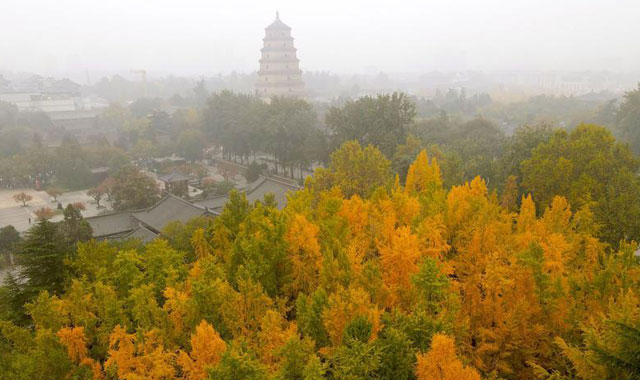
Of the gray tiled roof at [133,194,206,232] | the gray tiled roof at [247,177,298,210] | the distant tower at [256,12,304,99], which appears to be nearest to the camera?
the gray tiled roof at [133,194,206,232]

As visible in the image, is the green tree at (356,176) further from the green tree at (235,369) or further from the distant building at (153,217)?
the green tree at (235,369)

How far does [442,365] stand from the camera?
637cm

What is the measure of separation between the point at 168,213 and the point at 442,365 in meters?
17.4

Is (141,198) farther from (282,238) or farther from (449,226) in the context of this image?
(449,226)

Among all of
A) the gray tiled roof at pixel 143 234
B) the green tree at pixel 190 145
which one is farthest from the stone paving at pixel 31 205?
the green tree at pixel 190 145

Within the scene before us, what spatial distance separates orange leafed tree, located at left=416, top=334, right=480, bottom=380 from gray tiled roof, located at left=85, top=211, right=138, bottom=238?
17.3 metres

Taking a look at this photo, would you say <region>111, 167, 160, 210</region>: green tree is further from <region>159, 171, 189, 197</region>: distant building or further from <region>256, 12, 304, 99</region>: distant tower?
<region>256, 12, 304, 99</region>: distant tower

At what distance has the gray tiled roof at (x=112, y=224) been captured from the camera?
20531 mm

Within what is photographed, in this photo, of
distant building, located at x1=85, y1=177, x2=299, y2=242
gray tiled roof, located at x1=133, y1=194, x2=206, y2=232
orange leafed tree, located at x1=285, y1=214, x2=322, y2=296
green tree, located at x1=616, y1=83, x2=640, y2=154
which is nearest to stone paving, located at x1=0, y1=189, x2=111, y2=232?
distant building, located at x1=85, y1=177, x2=299, y2=242

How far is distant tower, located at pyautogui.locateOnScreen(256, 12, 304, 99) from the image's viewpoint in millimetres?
A: 55938

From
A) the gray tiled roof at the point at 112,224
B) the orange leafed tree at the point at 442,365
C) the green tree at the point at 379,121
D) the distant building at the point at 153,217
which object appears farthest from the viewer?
the green tree at the point at 379,121

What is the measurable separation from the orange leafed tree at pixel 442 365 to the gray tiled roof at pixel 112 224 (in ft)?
56.7

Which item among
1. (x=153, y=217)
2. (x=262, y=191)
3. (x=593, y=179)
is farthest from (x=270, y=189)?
(x=593, y=179)

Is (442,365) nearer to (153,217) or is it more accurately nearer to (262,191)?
(153,217)
